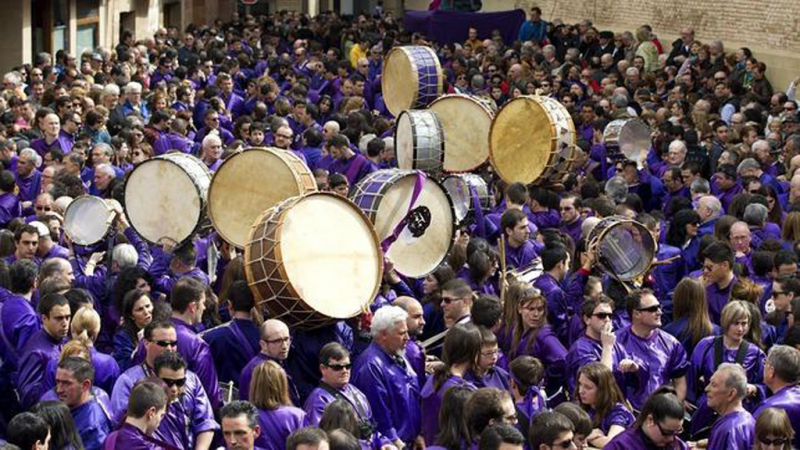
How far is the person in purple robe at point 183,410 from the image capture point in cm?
754

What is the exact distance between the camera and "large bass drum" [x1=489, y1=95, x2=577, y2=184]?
48.2 ft

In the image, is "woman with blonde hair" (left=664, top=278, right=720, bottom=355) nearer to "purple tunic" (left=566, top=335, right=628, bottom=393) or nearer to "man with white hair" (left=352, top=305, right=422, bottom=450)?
"purple tunic" (left=566, top=335, right=628, bottom=393)

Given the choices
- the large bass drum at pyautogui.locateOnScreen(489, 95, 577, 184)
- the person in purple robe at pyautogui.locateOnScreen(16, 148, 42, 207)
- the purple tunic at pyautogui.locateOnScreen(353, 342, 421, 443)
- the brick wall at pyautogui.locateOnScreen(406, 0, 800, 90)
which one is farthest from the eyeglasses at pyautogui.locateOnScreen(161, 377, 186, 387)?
the brick wall at pyautogui.locateOnScreen(406, 0, 800, 90)

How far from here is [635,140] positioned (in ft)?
53.5

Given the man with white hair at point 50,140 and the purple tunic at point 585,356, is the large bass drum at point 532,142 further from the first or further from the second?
the purple tunic at point 585,356

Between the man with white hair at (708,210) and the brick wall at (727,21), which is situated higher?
the brick wall at (727,21)

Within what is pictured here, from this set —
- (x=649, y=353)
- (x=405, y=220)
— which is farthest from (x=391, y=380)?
(x=405, y=220)

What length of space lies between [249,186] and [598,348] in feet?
A: 11.4

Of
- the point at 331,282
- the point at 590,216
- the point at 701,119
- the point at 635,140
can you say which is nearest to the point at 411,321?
the point at 331,282

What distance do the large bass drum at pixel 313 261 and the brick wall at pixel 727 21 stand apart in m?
14.3

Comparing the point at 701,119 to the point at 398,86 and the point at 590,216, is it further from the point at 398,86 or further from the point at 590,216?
the point at 590,216

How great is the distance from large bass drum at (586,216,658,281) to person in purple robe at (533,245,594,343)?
5.5 inches

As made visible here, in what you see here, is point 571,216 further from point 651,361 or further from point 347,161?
point 651,361

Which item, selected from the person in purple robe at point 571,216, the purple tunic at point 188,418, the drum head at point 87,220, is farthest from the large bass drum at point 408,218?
the purple tunic at point 188,418
